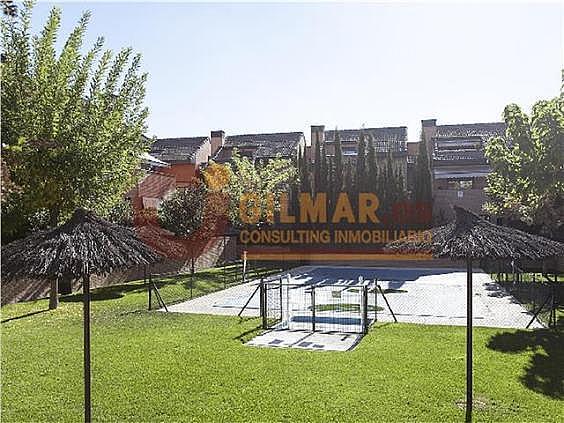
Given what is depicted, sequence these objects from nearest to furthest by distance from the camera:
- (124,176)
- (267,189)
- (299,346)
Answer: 1. (299,346)
2. (124,176)
3. (267,189)

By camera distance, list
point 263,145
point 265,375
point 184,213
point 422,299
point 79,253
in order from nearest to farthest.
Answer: point 79,253, point 265,375, point 422,299, point 184,213, point 263,145

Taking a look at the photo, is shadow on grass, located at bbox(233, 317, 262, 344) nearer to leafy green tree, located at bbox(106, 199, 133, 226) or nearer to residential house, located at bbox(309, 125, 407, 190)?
leafy green tree, located at bbox(106, 199, 133, 226)

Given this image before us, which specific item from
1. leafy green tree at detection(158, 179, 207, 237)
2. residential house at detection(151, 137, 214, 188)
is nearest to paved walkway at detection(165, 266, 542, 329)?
leafy green tree at detection(158, 179, 207, 237)

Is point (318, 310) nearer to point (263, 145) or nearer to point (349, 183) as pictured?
point (349, 183)

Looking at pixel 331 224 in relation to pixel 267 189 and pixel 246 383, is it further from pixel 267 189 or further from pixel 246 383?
pixel 246 383

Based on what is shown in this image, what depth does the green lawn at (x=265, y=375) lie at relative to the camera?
720cm

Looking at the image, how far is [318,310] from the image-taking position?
15.6m

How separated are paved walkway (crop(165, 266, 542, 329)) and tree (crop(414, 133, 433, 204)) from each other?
237 inches

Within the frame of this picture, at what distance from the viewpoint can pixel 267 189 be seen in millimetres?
30688

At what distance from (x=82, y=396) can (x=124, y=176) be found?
31.0 ft

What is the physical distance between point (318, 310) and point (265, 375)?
269 inches

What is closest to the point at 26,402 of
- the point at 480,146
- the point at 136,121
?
the point at 136,121

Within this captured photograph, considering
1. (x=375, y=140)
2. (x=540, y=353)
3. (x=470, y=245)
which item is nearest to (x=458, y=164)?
(x=375, y=140)

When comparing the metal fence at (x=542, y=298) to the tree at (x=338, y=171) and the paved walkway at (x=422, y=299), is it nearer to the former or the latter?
the paved walkway at (x=422, y=299)
